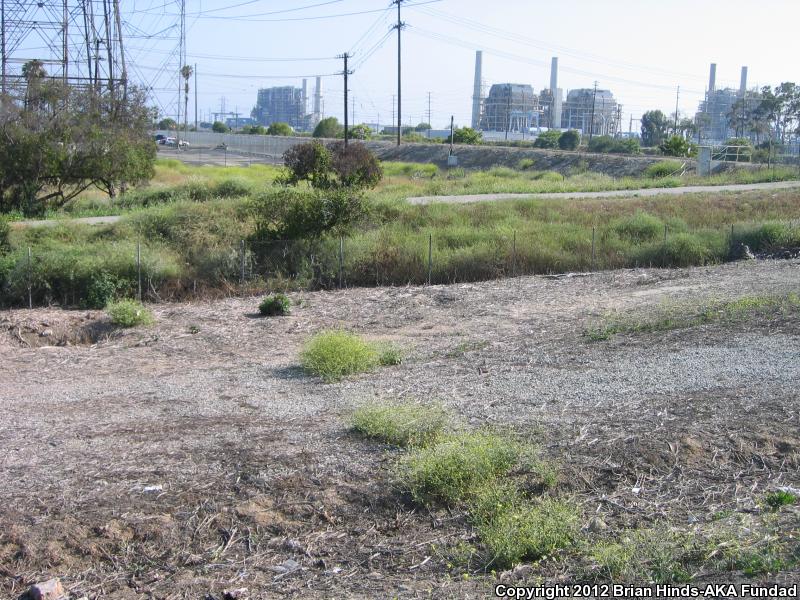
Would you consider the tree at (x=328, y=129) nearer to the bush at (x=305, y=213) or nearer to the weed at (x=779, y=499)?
the bush at (x=305, y=213)

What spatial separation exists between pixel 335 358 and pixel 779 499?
7.06 meters

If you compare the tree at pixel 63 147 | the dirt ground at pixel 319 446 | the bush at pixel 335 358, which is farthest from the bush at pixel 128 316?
the tree at pixel 63 147

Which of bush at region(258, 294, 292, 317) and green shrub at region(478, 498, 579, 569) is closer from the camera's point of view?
green shrub at region(478, 498, 579, 569)

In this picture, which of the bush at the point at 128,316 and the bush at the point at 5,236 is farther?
the bush at the point at 5,236

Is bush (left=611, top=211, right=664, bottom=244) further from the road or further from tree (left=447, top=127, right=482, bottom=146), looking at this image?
tree (left=447, top=127, right=482, bottom=146)

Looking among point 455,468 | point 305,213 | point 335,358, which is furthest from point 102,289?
point 455,468

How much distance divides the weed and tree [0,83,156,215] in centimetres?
3198

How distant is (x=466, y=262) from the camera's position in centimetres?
2408

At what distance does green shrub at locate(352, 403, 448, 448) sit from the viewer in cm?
995

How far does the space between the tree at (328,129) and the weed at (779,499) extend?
3927 inches

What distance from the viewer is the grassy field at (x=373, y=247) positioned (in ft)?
70.4

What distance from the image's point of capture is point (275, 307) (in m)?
19.2

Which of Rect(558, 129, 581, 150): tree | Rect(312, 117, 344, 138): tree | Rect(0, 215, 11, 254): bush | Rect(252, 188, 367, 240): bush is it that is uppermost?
Rect(312, 117, 344, 138): tree

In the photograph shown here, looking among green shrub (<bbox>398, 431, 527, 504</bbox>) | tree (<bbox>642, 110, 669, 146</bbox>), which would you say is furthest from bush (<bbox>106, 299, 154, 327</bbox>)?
tree (<bbox>642, 110, 669, 146</bbox>)
